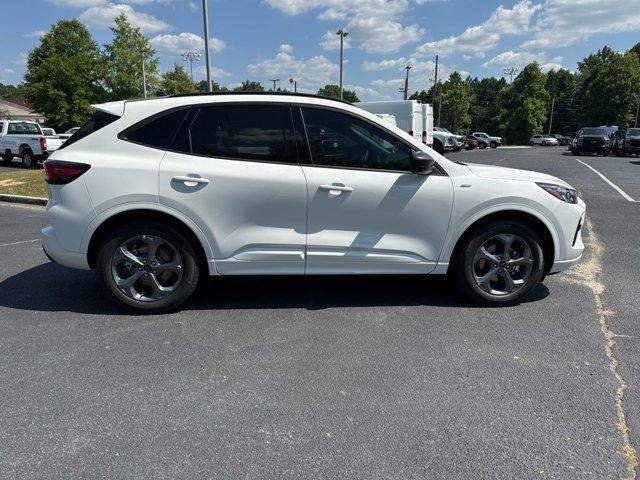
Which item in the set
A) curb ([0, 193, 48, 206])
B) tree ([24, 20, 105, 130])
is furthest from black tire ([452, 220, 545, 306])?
tree ([24, 20, 105, 130])

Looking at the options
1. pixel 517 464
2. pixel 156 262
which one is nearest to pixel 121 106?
pixel 156 262

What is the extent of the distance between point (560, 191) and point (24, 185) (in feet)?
39.7

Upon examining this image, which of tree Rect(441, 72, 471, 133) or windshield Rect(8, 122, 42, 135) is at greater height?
tree Rect(441, 72, 471, 133)

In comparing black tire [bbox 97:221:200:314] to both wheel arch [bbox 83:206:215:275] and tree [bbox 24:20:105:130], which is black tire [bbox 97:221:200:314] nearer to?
wheel arch [bbox 83:206:215:275]

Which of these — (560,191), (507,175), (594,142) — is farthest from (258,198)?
(594,142)

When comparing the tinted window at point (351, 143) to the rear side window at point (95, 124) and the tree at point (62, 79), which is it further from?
the tree at point (62, 79)

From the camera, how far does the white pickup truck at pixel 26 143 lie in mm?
17234

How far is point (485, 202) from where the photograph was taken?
3977mm

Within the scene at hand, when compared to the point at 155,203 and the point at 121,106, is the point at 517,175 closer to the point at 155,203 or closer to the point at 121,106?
the point at 155,203

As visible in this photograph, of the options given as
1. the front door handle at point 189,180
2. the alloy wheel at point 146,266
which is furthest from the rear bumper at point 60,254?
the front door handle at point 189,180

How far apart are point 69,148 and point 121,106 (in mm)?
545

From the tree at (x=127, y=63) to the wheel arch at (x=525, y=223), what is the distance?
151ft

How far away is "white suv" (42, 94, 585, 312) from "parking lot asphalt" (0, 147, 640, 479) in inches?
17.9

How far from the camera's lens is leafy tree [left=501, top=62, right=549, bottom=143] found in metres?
63.9
